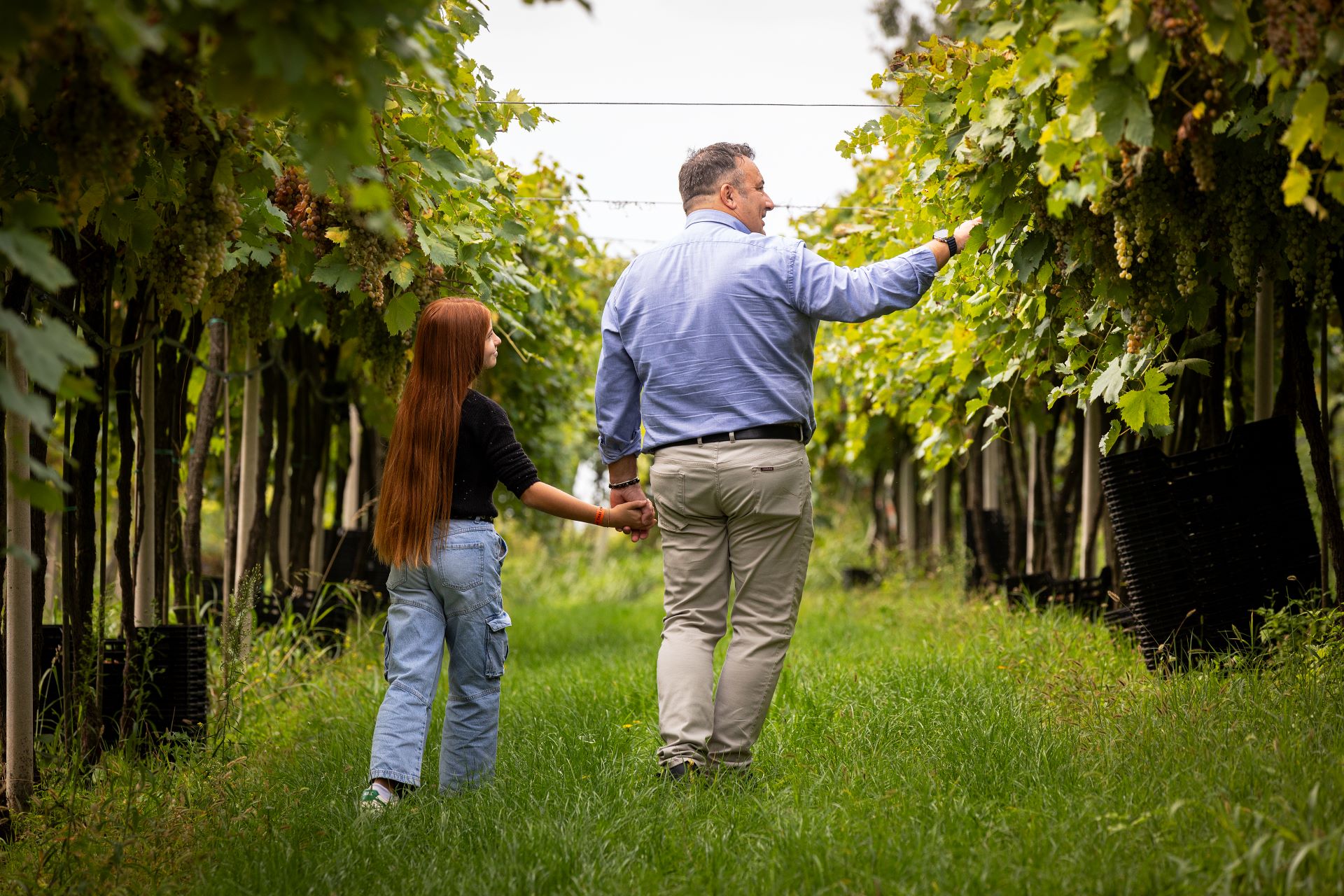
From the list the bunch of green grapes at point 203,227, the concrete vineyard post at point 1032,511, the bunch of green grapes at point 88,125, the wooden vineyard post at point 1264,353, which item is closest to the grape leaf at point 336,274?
the bunch of green grapes at point 203,227

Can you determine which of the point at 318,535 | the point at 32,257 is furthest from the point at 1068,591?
the point at 32,257

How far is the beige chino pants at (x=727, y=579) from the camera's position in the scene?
11.0 feet

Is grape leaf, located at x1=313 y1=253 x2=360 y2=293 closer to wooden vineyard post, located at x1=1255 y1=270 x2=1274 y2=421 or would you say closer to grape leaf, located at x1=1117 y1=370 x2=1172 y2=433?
grape leaf, located at x1=1117 y1=370 x2=1172 y2=433

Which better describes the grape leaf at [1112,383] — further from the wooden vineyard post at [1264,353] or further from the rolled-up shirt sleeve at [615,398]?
the rolled-up shirt sleeve at [615,398]

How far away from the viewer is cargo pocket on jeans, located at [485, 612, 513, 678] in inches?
140

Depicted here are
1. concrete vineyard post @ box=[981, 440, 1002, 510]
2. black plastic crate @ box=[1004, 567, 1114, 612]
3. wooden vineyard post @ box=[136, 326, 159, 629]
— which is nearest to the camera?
wooden vineyard post @ box=[136, 326, 159, 629]

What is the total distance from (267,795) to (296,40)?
2.41m

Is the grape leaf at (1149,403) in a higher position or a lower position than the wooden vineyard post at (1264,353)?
lower

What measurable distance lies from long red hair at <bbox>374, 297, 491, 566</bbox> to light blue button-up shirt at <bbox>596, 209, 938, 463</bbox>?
1.54 feet

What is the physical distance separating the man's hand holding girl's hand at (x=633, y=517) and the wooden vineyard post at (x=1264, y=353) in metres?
2.41

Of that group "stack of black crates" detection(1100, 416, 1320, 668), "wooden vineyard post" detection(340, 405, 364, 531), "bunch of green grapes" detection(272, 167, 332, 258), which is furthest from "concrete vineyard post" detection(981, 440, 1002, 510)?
"bunch of green grapes" detection(272, 167, 332, 258)

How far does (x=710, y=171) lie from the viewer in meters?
3.70

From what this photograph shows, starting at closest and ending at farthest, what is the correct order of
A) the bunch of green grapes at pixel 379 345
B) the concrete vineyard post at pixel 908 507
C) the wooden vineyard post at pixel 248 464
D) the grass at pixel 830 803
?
the grass at pixel 830 803 < the bunch of green grapes at pixel 379 345 < the wooden vineyard post at pixel 248 464 < the concrete vineyard post at pixel 908 507

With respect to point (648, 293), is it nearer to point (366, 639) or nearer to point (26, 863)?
point (26, 863)
